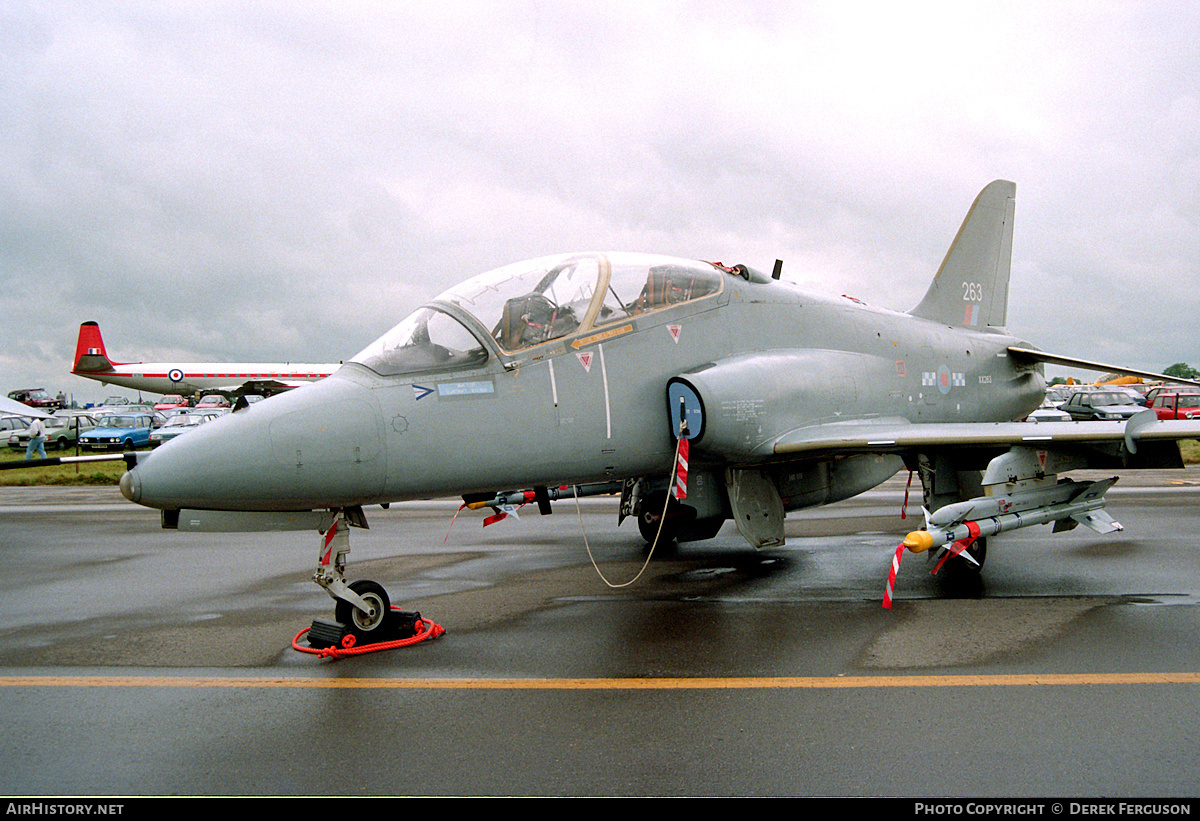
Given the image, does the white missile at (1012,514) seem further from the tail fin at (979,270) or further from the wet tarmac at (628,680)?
the tail fin at (979,270)

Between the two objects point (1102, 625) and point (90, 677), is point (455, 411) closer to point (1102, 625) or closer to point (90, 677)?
point (90, 677)

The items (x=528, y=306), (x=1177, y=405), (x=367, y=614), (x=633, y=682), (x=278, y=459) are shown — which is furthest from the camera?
(x=1177, y=405)

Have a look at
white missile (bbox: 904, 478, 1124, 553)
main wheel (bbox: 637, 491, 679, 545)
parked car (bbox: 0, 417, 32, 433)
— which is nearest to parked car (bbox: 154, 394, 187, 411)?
parked car (bbox: 0, 417, 32, 433)

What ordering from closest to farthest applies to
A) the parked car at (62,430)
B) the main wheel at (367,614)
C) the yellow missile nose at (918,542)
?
the main wheel at (367,614)
the yellow missile nose at (918,542)
the parked car at (62,430)

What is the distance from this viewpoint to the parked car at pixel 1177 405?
30.0m

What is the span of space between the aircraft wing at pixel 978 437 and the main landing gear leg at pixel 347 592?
3492mm

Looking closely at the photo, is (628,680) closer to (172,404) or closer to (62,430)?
(62,430)

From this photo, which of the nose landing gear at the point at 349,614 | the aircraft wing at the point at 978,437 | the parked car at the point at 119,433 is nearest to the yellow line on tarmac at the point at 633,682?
the nose landing gear at the point at 349,614

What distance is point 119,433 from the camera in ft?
107

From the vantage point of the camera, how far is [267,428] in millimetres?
5152

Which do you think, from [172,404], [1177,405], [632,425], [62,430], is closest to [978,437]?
[632,425]

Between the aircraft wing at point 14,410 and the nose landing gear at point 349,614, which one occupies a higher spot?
the aircraft wing at point 14,410

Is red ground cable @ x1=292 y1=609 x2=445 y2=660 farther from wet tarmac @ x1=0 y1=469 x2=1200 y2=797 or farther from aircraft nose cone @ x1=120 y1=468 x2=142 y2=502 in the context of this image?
aircraft nose cone @ x1=120 y1=468 x2=142 y2=502

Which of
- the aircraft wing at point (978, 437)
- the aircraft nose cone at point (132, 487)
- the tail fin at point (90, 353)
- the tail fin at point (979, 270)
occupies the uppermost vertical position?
the tail fin at point (90, 353)
